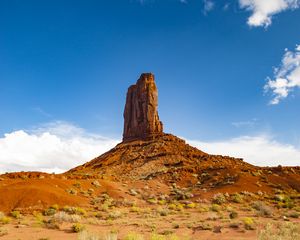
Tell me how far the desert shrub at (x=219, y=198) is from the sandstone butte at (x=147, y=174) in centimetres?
142

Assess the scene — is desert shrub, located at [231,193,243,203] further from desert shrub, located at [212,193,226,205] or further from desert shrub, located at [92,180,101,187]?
desert shrub, located at [92,180,101,187]

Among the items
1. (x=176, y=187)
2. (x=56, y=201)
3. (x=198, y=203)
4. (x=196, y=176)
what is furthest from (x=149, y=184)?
(x=56, y=201)

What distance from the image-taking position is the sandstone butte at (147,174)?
92.6 ft

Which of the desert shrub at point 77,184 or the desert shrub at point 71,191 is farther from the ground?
the desert shrub at point 77,184

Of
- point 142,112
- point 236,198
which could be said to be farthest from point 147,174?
point 142,112

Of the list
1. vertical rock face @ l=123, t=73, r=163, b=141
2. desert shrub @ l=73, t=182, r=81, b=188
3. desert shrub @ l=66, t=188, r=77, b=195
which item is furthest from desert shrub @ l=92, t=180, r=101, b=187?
vertical rock face @ l=123, t=73, r=163, b=141

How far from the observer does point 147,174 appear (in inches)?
2099

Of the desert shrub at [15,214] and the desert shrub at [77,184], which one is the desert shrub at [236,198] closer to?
the desert shrub at [77,184]

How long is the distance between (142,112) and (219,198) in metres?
47.1

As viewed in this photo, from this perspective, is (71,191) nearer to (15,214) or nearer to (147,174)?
(15,214)

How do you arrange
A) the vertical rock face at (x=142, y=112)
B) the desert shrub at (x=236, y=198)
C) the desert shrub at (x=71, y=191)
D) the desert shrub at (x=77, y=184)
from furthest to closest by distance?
the vertical rock face at (x=142, y=112) → the desert shrub at (x=77, y=184) → the desert shrub at (x=236, y=198) → the desert shrub at (x=71, y=191)

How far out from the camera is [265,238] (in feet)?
37.4

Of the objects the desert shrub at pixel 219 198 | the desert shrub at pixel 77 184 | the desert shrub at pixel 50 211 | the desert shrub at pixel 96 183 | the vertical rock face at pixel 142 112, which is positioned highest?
the vertical rock face at pixel 142 112

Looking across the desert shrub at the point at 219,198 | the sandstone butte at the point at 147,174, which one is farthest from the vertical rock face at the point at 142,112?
the desert shrub at the point at 219,198
